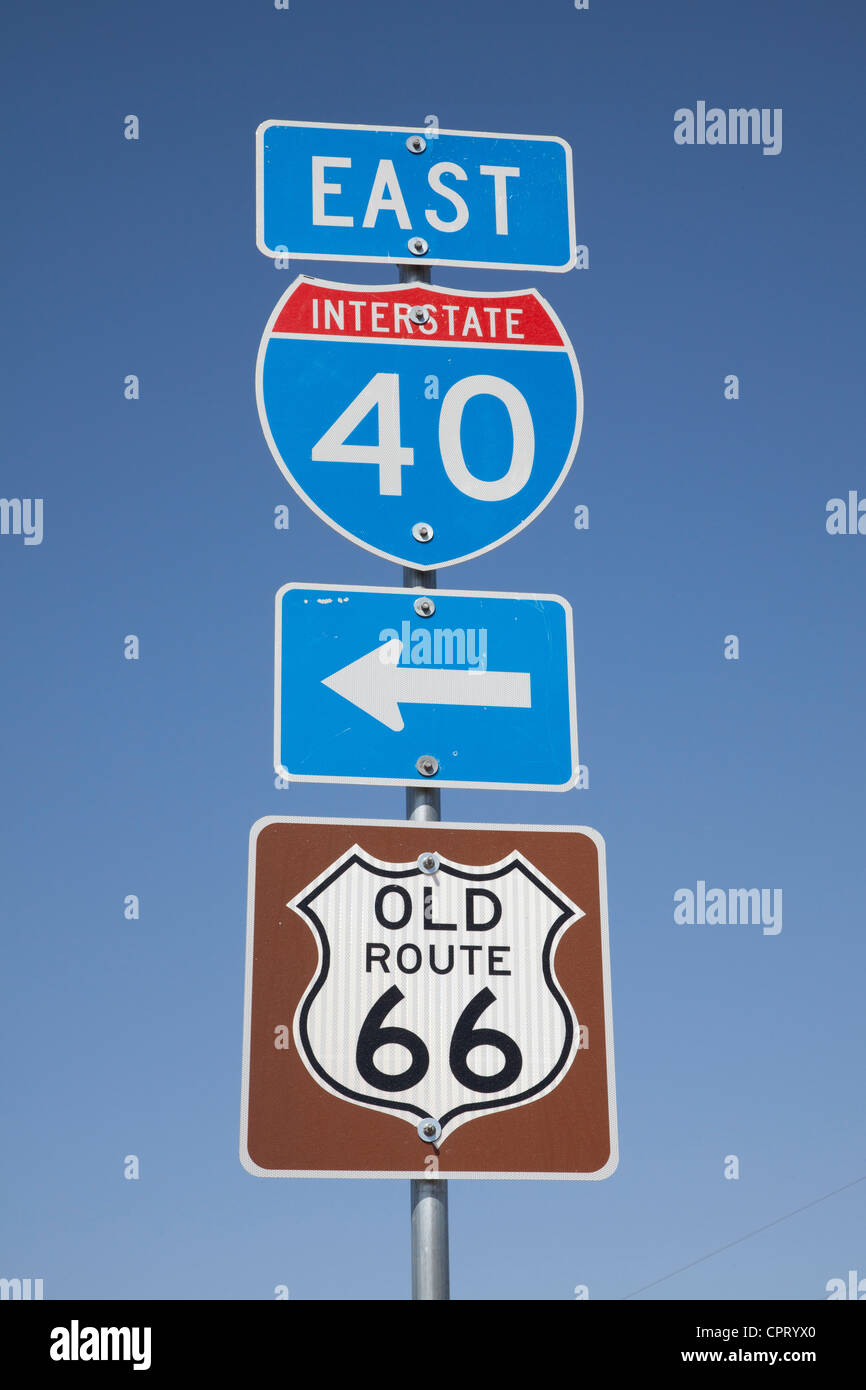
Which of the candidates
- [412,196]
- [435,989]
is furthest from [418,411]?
[435,989]

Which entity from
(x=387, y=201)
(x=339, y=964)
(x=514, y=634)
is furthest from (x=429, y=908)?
(x=387, y=201)

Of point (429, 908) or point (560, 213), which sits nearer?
point (429, 908)

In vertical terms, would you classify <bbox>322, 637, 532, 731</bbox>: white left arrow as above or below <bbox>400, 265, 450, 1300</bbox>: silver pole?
above

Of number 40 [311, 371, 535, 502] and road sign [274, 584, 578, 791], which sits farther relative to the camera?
number 40 [311, 371, 535, 502]

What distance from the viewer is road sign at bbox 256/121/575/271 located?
10.0 feet

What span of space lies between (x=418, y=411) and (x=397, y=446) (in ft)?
0.27

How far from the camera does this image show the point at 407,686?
2.69 m

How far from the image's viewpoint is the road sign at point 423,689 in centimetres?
265

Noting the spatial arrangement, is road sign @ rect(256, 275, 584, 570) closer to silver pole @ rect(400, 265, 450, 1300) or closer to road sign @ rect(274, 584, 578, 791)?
road sign @ rect(274, 584, 578, 791)

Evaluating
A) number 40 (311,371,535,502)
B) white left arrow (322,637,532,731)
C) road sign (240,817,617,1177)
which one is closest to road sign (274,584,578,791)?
white left arrow (322,637,532,731)

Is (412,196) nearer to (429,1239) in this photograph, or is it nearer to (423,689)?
(423,689)
